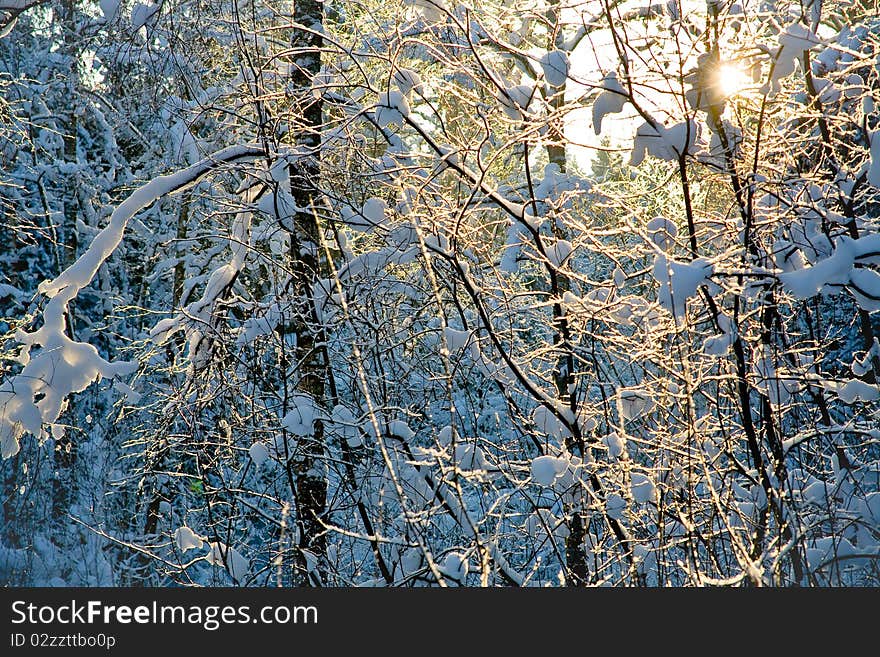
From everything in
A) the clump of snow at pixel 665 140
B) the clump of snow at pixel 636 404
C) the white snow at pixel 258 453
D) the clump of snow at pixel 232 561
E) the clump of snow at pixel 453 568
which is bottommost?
the clump of snow at pixel 453 568

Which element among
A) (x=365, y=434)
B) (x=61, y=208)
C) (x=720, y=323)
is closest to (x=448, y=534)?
(x=365, y=434)

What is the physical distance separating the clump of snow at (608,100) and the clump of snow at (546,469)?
1243 millimetres

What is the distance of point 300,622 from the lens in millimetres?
2480

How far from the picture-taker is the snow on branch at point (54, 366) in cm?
366

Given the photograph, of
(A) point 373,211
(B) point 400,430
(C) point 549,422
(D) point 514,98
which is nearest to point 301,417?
(B) point 400,430

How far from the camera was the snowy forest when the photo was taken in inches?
106

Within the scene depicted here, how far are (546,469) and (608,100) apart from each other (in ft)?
4.57

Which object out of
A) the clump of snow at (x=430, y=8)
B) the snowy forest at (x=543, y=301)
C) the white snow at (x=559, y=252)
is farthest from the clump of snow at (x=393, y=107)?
the white snow at (x=559, y=252)

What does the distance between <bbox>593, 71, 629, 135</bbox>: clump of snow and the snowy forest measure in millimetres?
12

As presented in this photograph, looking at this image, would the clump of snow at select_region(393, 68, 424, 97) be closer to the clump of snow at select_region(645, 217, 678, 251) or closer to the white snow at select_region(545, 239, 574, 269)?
the white snow at select_region(545, 239, 574, 269)

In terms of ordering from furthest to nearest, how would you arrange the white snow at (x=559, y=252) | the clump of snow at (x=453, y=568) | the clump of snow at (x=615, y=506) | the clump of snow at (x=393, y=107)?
1. the white snow at (x=559, y=252)
2. the clump of snow at (x=393, y=107)
3. the clump of snow at (x=453, y=568)
4. the clump of snow at (x=615, y=506)

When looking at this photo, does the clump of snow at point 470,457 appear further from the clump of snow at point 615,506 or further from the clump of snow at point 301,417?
the clump of snow at point 301,417

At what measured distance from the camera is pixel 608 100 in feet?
8.97

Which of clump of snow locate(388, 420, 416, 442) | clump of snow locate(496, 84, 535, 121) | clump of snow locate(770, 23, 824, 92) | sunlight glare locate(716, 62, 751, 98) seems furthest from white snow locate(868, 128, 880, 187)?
clump of snow locate(388, 420, 416, 442)
